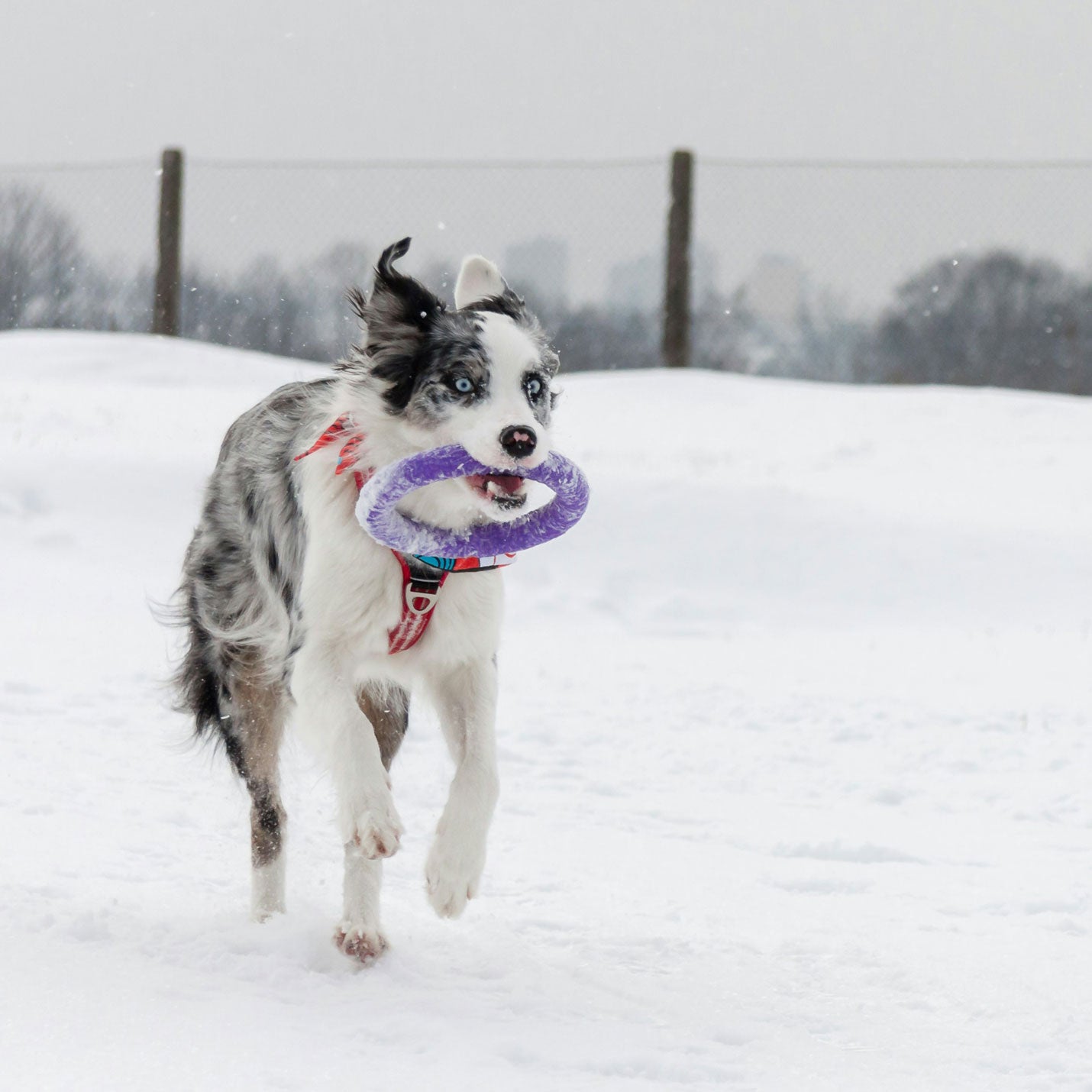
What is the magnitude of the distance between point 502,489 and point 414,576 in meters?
0.34

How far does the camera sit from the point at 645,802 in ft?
17.4

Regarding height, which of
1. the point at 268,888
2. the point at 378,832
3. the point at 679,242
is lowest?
the point at 268,888

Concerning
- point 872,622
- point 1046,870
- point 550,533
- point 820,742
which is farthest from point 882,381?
point 550,533

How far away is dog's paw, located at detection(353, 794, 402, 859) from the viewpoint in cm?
313

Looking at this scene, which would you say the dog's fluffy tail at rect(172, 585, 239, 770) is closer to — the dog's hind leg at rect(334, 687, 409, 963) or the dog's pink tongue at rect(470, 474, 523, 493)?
the dog's hind leg at rect(334, 687, 409, 963)

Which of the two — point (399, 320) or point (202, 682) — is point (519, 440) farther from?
A: point (202, 682)

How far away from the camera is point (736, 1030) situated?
3105mm

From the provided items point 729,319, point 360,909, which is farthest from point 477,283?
point 729,319

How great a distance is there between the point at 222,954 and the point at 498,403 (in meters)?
1.41

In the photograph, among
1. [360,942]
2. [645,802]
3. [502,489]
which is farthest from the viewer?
[645,802]

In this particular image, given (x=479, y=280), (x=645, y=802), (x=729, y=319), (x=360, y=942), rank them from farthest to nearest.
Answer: (x=729, y=319)
(x=645, y=802)
(x=479, y=280)
(x=360, y=942)

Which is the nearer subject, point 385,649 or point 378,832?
point 378,832

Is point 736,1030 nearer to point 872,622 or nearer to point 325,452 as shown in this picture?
point 325,452

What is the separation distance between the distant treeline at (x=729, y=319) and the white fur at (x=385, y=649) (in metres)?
9.52
